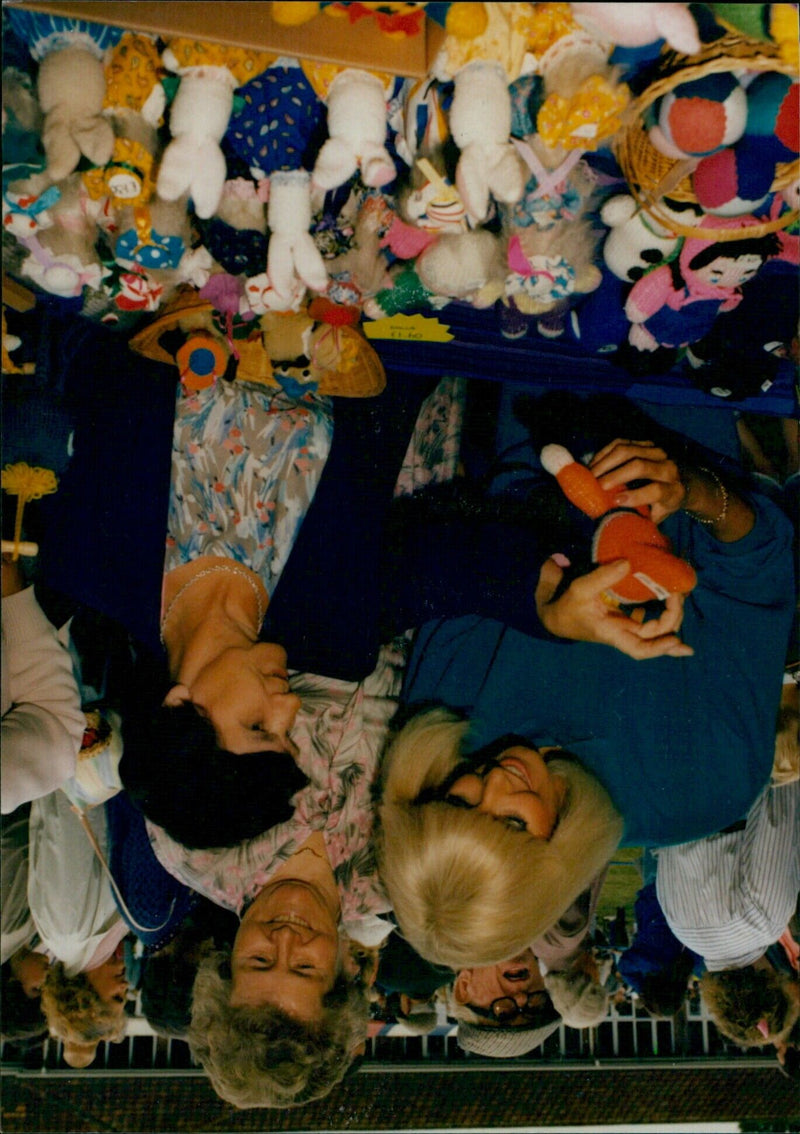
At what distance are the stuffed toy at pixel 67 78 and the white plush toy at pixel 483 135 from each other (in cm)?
41

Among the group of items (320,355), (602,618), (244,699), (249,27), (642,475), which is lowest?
(244,699)

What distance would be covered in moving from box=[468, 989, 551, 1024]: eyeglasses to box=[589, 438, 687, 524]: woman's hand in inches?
29.8

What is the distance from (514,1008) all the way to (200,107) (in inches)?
52.3

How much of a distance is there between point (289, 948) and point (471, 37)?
3.96 feet

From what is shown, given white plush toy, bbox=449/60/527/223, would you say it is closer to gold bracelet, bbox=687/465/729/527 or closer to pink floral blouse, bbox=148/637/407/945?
gold bracelet, bbox=687/465/729/527

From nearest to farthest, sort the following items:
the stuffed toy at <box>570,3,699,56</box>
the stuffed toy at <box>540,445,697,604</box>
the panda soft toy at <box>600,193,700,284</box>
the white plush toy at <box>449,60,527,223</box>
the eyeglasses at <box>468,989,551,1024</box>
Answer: the stuffed toy at <box>570,3,699,56</box>
the white plush toy at <box>449,60,527,223</box>
the panda soft toy at <box>600,193,700,284</box>
the stuffed toy at <box>540,445,697,604</box>
the eyeglasses at <box>468,989,551,1024</box>

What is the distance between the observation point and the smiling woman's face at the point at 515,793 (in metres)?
1.38

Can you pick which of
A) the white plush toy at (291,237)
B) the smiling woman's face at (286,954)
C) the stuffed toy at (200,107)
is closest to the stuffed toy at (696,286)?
the white plush toy at (291,237)

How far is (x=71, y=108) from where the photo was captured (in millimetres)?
1085

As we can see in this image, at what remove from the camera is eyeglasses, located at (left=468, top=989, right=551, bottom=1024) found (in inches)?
57.1

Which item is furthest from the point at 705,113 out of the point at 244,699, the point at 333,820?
the point at 333,820

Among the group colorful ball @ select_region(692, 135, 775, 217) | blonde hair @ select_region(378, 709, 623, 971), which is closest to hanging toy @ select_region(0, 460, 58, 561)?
blonde hair @ select_region(378, 709, 623, 971)

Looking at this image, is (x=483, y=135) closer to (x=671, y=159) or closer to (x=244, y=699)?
(x=671, y=159)

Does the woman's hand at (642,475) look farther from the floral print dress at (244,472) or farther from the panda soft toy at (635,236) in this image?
the floral print dress at (244,472)
